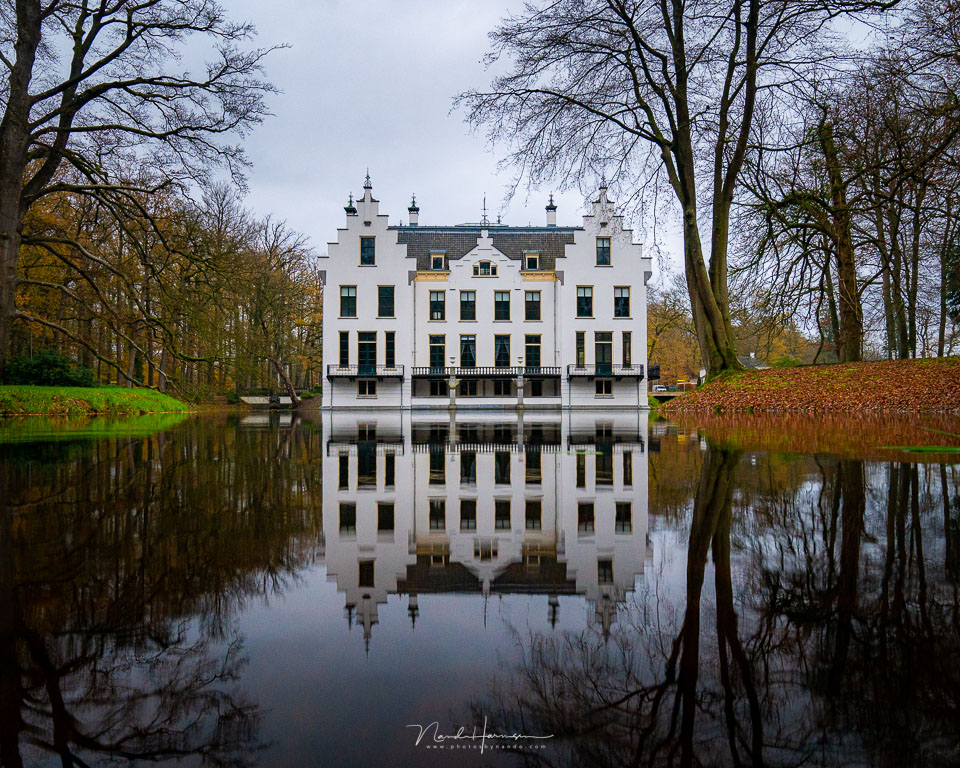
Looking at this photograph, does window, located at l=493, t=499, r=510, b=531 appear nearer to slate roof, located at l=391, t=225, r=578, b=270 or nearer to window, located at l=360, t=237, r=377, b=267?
window, located at l=360, t=237, r=377, b=267

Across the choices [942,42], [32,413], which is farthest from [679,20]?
[32,413]

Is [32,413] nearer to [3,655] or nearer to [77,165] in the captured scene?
[77,165]

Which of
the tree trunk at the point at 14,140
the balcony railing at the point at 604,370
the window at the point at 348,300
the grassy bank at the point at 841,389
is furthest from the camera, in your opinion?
the window at the point at 348,300

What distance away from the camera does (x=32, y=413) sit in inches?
510

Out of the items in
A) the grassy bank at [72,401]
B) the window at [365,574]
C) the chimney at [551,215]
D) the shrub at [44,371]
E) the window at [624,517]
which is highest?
the chimney at [551,215]

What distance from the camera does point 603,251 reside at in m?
34.1

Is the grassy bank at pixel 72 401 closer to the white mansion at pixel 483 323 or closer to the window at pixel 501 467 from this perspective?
the window at pixel 501 467

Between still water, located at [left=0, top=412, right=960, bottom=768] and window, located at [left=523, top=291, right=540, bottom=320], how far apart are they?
3126 cm

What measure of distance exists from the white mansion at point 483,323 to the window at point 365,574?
31.0m

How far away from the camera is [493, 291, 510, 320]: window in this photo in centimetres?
3416

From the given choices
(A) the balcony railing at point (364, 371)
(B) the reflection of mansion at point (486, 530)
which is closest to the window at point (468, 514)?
(B) the reflection of mansion at point (486, 530)

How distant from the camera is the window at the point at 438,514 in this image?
2.70 meters

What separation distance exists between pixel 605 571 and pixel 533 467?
2.83 m

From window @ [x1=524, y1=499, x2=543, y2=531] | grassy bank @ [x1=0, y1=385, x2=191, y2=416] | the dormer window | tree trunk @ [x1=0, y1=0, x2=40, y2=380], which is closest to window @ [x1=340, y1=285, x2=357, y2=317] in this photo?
the dormer window
